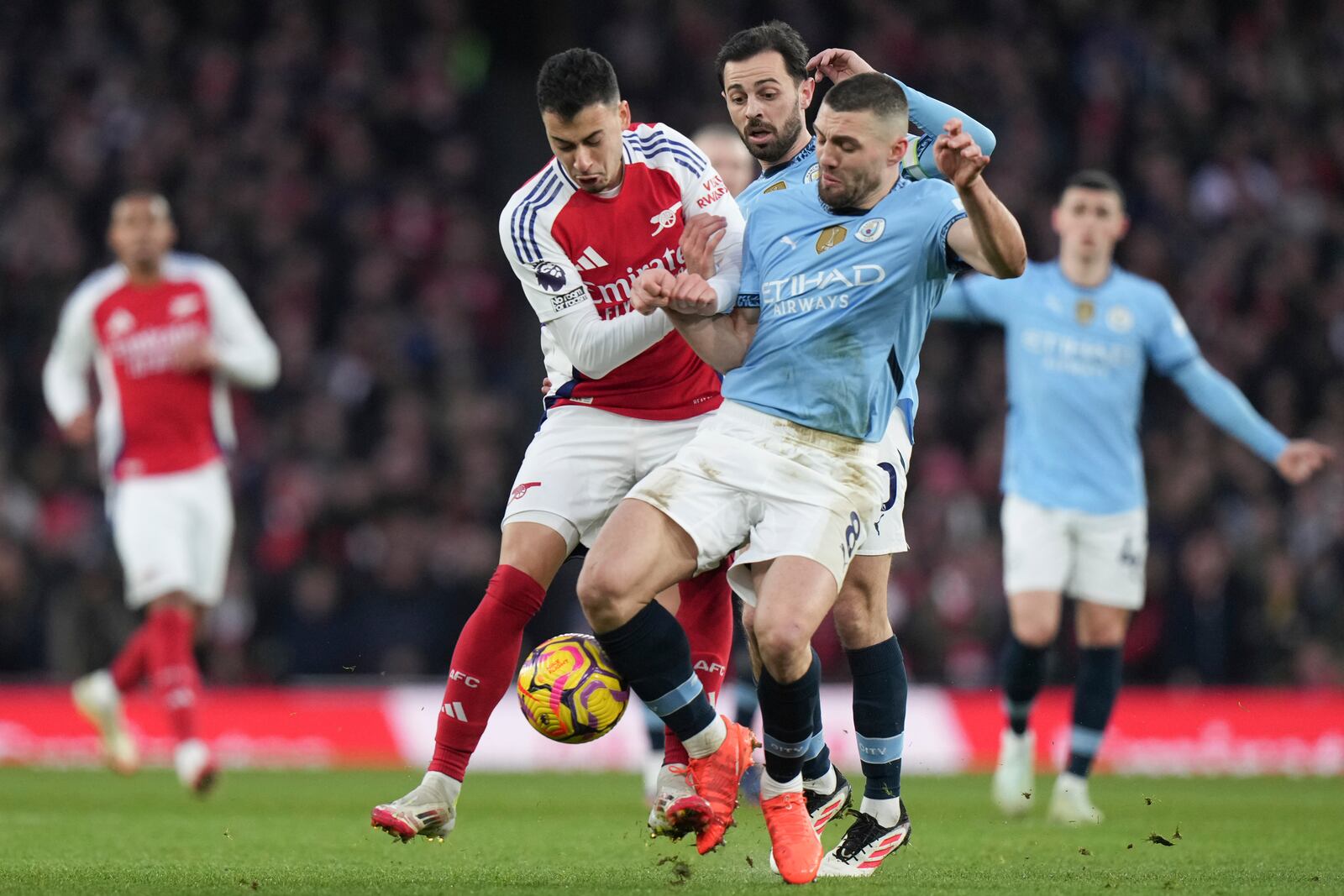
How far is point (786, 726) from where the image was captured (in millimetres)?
5406

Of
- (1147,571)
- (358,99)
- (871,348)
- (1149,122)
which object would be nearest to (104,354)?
(871,348)

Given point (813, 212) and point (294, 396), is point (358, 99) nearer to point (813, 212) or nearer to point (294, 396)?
point (294, 396)

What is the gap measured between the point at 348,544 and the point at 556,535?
835 centimetres

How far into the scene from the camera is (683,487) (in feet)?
18.0

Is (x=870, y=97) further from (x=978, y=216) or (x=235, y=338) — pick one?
(x=235, y=338)

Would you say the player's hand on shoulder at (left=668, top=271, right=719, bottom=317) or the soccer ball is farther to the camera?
the soccer ball

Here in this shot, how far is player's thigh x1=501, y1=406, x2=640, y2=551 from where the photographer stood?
19.7 ft

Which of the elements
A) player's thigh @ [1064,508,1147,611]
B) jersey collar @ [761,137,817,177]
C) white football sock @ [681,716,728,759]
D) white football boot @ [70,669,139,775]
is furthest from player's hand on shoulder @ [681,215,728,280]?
white football boot @ [70,669,139,775]

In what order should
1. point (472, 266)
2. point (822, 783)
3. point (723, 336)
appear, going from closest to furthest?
1. point (723, 336)
2. point (822, 783)
3. point (472, 266)

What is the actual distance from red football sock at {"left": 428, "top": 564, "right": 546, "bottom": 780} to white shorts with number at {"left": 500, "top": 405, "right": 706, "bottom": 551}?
9.4 inches

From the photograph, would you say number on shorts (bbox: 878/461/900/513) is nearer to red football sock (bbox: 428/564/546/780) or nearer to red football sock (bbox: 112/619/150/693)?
red football sock (bbox: 428/564/546/780)

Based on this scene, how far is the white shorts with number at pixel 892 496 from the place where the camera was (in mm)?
5816

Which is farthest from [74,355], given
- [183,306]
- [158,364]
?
[183,306]

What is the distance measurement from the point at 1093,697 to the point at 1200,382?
158cm
